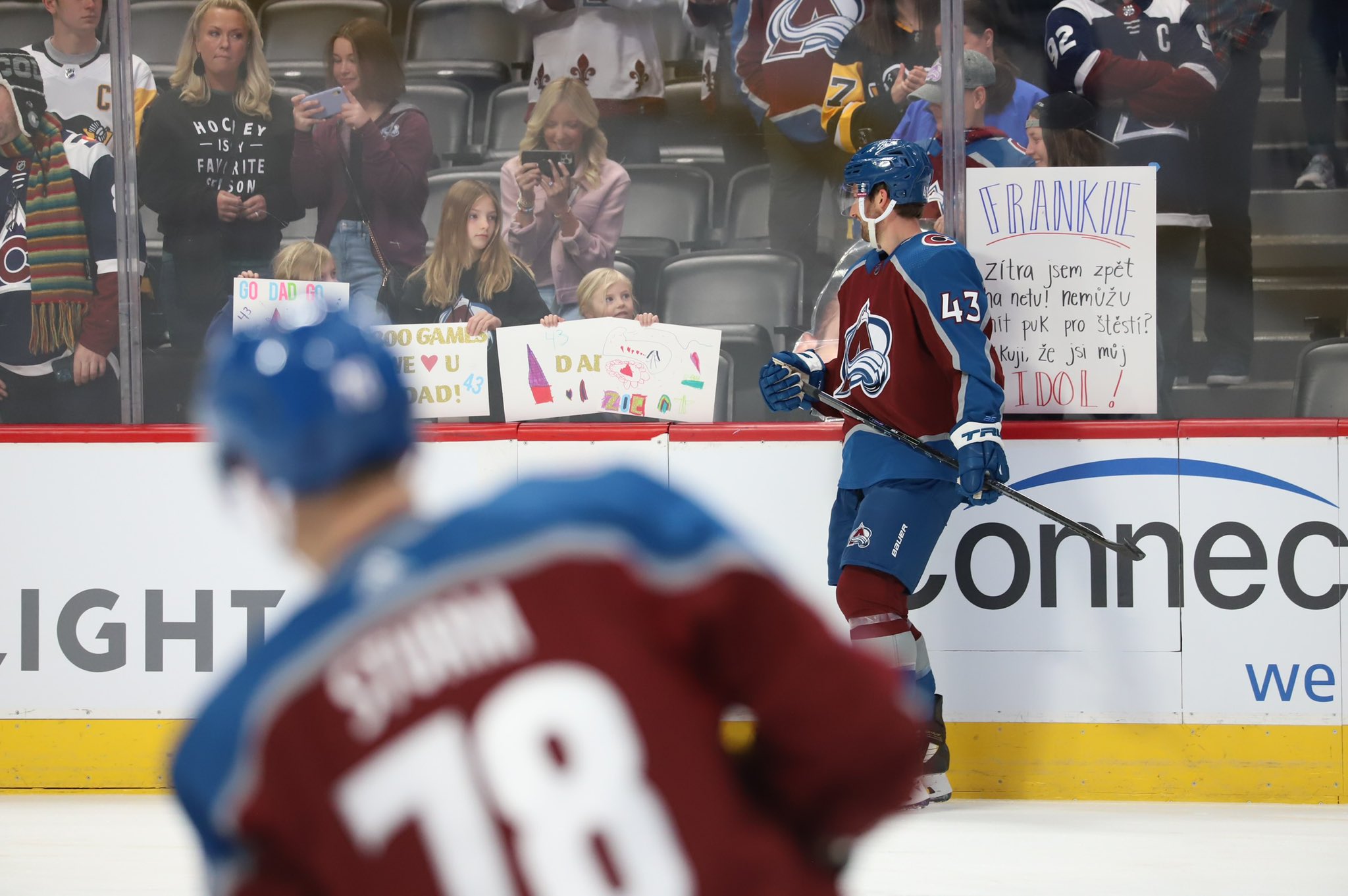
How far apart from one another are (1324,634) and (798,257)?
6.03ft

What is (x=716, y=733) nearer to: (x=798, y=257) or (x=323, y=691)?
(x=323, y=691)

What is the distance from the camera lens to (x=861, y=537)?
162 inches

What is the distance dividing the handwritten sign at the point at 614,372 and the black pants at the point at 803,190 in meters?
0.35

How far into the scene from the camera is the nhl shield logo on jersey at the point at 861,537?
4.11 m

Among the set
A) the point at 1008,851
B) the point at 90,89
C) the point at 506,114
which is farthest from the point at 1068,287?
the point at 90,89

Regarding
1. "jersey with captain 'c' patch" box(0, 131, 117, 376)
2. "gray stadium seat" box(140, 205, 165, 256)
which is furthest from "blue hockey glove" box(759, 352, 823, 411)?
"jersey with captain 'c' patch" box(0, 131, 117, 376)

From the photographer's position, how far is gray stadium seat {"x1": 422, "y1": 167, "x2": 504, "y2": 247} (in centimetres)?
484

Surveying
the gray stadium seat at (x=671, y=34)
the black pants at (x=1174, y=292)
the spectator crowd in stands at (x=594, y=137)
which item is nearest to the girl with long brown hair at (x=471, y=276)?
the spectator crowd in stands at (x=594, y=137)

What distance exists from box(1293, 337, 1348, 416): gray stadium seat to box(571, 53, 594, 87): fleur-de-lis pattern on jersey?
2.27m

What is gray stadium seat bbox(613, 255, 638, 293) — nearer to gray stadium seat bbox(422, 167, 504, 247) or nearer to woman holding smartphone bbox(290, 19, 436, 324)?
gray stadium seat bbox(422, 167, 504, 247)

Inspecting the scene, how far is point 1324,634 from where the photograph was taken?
14.0ft

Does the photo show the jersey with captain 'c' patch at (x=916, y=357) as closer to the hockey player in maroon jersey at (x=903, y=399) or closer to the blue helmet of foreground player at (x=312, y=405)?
the hockey player in maroon jersey at (x=903, y=399)

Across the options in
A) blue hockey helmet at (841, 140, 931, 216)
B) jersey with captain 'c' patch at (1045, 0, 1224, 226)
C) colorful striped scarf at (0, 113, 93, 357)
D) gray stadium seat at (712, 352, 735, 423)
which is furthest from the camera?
colorful striped scarf at (0, 113, 93, 357)

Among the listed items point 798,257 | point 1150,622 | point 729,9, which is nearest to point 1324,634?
point 1150,622
